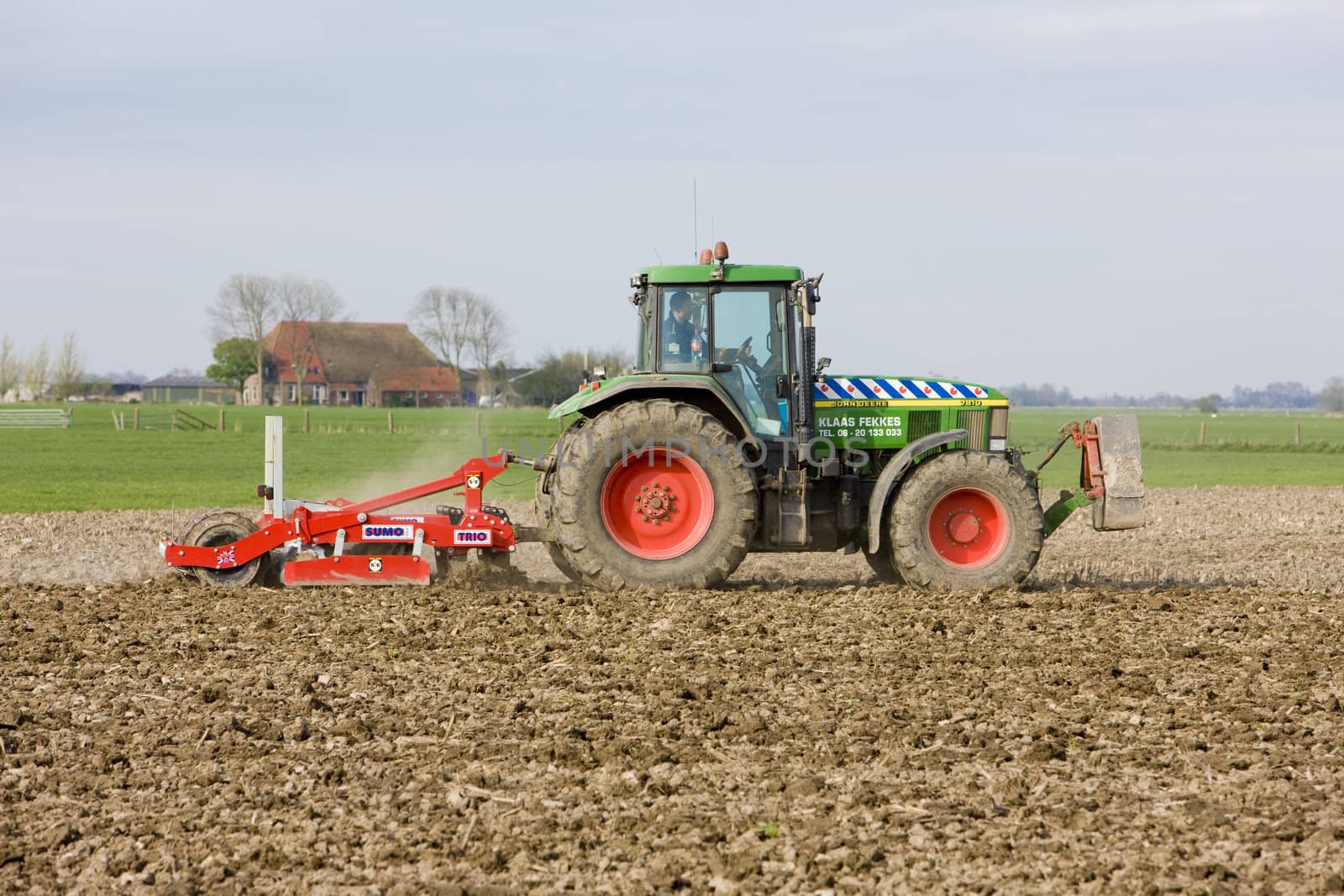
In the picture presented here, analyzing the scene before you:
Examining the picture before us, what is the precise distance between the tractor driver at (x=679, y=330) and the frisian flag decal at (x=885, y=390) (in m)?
1.08

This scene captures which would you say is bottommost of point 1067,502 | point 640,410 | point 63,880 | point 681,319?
point 63,880

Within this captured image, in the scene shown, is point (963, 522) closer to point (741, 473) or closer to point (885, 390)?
point (885, 390)

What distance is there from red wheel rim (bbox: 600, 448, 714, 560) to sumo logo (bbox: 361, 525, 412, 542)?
4.83 ft

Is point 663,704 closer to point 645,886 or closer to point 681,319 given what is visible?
point 645,886

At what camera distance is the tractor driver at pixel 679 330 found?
357 inches

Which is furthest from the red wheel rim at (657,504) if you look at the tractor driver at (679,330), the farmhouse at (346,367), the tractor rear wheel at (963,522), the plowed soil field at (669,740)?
the farmhouse at (346,367)

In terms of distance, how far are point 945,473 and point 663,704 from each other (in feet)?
11.8

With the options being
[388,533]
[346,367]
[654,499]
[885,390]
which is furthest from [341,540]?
[346,367]

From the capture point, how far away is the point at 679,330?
29.8 feet

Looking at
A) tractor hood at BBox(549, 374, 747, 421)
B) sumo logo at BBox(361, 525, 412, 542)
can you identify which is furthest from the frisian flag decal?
sumo logo at BBox(361, 525, 412, 542)

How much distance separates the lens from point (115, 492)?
2095 centimetres

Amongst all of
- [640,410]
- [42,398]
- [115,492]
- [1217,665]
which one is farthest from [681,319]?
[42,398]

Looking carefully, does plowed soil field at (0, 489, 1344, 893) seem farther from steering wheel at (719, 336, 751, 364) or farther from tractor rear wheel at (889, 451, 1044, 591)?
steering wheel at (719, 336, 751, 364)

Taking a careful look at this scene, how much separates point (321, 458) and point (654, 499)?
2345 centimetres
